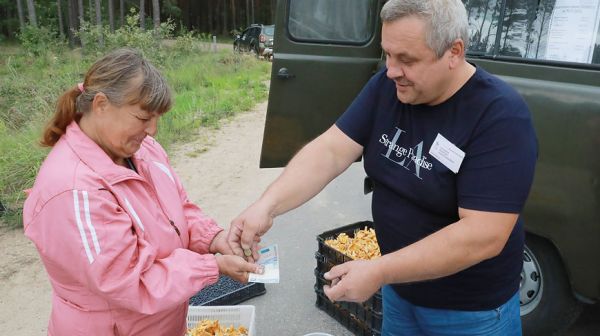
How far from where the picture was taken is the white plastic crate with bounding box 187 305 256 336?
9.43 ft

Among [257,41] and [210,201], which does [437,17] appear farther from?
[257,41]

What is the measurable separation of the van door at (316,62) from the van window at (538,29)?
87 centimetres

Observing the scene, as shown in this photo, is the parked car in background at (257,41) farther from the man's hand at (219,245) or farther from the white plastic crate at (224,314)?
the man's hand at (219,245)

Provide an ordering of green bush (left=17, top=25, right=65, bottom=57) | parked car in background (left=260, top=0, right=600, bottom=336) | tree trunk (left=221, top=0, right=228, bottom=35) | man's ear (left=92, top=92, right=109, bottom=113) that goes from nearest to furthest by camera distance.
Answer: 1. man's ear (left=92, top=92, right=109, bottom=113)
2. parked car in background (left=260, top=0, right=600, bottom=336)
3. green bush (left=17, top=25, right=65, bottom=57)
4. tree trunk (left=221, top=0, right=228, bottom=35)

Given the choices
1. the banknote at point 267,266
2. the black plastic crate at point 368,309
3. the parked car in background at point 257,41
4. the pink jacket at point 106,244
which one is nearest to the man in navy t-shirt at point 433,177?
the banknote at point 267,266

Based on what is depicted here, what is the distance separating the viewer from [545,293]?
2.85 m

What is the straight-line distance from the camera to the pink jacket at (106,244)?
1.51 metres

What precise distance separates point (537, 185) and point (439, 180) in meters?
1.30

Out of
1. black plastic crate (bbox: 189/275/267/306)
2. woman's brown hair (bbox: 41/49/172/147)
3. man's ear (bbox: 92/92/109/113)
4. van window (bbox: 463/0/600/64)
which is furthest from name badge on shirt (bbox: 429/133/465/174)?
black plastic crate (bbox: 189/275/267/306)

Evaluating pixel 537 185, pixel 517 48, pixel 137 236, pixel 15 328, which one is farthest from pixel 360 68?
pixel 15 328

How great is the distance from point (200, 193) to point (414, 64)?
4.34 meters

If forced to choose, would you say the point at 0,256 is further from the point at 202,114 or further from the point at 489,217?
the point at 202,114

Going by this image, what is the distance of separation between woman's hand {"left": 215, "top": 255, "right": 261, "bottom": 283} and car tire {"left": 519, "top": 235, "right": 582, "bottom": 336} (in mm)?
1730

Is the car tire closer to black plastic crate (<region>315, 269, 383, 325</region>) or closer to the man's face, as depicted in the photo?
black plastic crate (<region>315, 269, 383, 325</region>)
